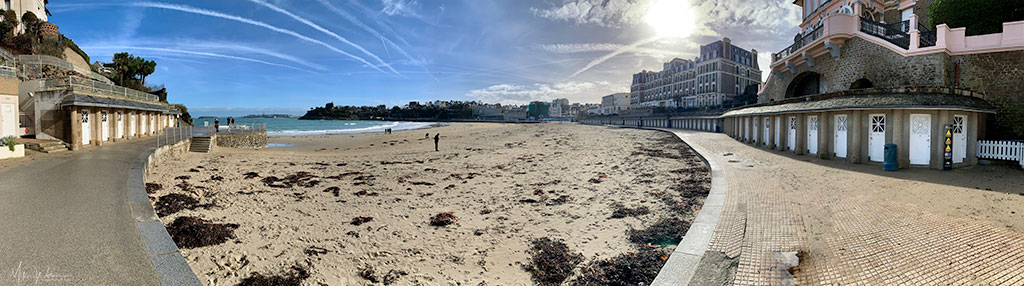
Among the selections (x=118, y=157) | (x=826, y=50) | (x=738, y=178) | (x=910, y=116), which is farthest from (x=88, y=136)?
(x=826, y=50)

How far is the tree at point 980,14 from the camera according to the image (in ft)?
54.1

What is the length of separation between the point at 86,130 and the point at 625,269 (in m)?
23.3

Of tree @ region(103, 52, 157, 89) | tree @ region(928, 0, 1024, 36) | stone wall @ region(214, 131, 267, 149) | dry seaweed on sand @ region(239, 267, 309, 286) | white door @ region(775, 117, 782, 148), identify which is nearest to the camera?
dry seaweed on sand @ region(239, 267, 309, 286)

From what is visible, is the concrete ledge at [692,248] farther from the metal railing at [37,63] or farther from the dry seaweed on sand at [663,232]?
the metal railing at [37,63]

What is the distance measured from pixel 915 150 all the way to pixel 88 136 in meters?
32.9

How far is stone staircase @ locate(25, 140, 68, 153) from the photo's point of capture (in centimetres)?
1325

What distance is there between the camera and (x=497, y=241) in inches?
265

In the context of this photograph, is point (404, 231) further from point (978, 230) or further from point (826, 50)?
point (826, 50)

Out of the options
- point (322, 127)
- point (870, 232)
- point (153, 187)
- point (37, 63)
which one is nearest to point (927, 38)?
point (870, 232)

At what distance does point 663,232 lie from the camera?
22.4ft

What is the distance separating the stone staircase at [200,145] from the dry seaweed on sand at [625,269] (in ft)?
84.2

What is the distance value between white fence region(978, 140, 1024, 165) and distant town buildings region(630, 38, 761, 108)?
74.5 m

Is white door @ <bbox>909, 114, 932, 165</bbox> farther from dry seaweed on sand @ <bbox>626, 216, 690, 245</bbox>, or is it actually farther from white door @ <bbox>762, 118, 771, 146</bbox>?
dry seaweed on sand @ <bbox>626, 216, 690, 245</bbox>

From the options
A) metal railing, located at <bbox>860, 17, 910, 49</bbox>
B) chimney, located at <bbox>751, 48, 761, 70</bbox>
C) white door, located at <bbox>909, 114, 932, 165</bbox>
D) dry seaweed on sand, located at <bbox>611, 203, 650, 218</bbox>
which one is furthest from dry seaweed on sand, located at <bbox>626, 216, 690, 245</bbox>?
chimney, located at <bbox>751, 48, 761, 70</bbox>
